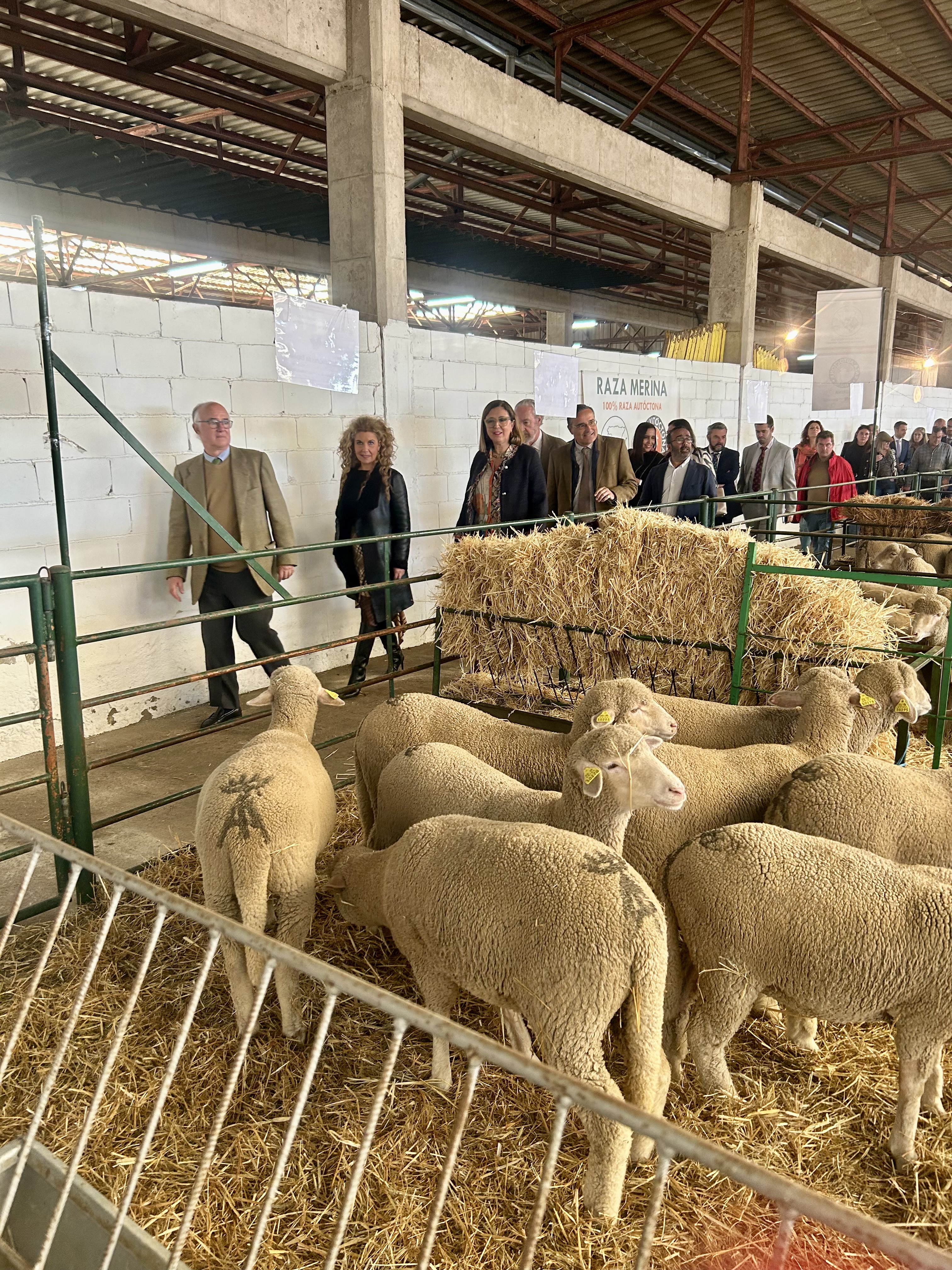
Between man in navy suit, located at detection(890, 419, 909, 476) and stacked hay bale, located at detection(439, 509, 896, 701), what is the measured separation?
12695 mm

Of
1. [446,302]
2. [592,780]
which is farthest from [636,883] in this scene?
[446,302]

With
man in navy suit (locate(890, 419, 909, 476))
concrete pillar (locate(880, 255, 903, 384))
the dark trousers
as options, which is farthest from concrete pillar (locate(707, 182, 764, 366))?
the dark trousers

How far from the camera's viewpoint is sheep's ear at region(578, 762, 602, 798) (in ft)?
7.93

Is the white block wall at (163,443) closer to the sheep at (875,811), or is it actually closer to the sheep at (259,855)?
the sheep at (259,855)

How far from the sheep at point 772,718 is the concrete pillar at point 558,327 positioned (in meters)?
17.7

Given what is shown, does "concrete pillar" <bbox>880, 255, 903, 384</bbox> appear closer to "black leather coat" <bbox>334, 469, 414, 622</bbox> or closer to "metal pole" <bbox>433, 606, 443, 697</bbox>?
"black leather coat" <bbox>334, 469, 414, 622</bbox>

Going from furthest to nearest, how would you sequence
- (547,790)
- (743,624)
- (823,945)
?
1. (743,624)
2. (547,790)
3. (823,945)

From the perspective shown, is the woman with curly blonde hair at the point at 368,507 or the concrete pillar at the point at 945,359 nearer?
the woman with curly blonde hair at the point at 368,507

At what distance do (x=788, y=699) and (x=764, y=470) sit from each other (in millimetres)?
6683

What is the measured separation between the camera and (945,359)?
25.2 metres

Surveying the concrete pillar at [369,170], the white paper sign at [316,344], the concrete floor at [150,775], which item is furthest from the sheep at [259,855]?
the concrete pillar at [369,170]

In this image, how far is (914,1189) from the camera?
2037 millimetres

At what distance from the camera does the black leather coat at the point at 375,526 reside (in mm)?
5973

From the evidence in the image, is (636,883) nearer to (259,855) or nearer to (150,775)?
(259,855)
